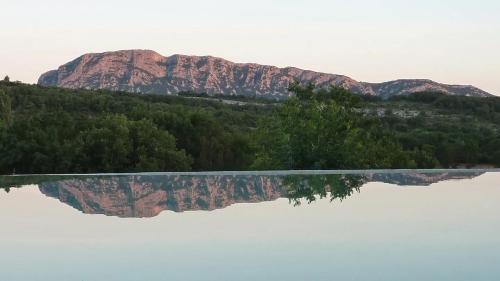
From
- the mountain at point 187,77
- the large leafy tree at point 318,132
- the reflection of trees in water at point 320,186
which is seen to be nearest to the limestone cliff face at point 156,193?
the reflection of trees in water at point 320,186

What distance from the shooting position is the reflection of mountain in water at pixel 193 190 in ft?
26.8

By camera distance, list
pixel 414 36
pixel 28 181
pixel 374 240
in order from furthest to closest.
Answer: pixel 414 36
pixel 28 181
pixel 374 240

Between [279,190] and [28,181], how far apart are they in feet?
16.8

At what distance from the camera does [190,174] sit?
12.8 meters

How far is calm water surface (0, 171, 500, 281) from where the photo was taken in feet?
14.3

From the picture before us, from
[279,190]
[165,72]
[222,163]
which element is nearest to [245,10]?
[222,163]

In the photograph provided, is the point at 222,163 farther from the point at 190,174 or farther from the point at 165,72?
the point at 165,72

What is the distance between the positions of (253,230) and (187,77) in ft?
472

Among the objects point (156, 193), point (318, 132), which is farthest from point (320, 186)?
point (318, 132)

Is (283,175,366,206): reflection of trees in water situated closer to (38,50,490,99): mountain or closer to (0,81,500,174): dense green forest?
(0,81,500,174): dense green forest

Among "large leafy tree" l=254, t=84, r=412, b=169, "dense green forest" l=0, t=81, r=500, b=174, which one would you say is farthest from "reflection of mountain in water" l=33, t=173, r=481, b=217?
"dense green forest" l=0, t=81, r=500, b=174

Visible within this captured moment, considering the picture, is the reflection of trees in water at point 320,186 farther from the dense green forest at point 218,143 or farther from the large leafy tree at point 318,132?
the dense green forest at point 218,143

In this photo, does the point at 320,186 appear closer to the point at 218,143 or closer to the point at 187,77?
the point at 218,143

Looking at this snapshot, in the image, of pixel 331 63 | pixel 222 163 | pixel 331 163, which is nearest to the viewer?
pixel 331 163
